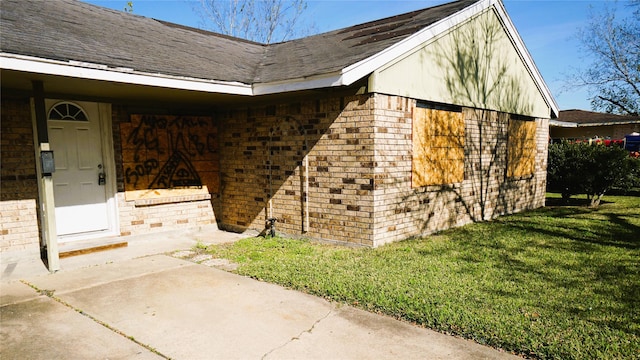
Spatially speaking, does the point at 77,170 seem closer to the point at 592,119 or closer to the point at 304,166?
the point at 304,166

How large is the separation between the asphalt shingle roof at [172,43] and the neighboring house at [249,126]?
48mm

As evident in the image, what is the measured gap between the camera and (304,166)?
7043 mm

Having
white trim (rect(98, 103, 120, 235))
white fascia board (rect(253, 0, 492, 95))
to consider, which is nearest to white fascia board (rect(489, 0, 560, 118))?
white fascia board (rect(253, 0, 492, 95))

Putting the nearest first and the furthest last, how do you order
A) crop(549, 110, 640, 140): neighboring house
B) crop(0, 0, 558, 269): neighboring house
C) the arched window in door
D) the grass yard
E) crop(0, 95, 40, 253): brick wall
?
the grass yard, crop(0, 0, 558, 269): neighboring house, crop(0, 95, 40, 253): brick wall, the arched window in door, crop(549, 110, 640, 140): neighboring house

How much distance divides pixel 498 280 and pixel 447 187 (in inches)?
129

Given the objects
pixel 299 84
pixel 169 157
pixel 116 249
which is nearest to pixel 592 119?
pixel 299 84

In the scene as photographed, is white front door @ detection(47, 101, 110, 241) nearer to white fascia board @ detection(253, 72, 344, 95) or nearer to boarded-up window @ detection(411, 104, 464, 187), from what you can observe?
white fascia board @ detection(253, 72, 344, 95)

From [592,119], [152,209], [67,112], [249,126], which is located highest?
[592,119]

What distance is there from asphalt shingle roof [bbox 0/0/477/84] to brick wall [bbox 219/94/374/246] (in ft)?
2.62

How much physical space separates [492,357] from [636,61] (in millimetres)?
28596

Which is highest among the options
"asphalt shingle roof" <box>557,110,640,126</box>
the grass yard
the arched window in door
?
"asphalt shingle roof" <box>557,110,640,126</box>

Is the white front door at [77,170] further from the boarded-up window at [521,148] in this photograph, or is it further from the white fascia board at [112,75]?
the boarded-up window at [521,148]

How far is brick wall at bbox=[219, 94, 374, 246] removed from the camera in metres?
6.38

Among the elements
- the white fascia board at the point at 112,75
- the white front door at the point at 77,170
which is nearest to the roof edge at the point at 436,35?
the white fascia board at the point at 112,75
